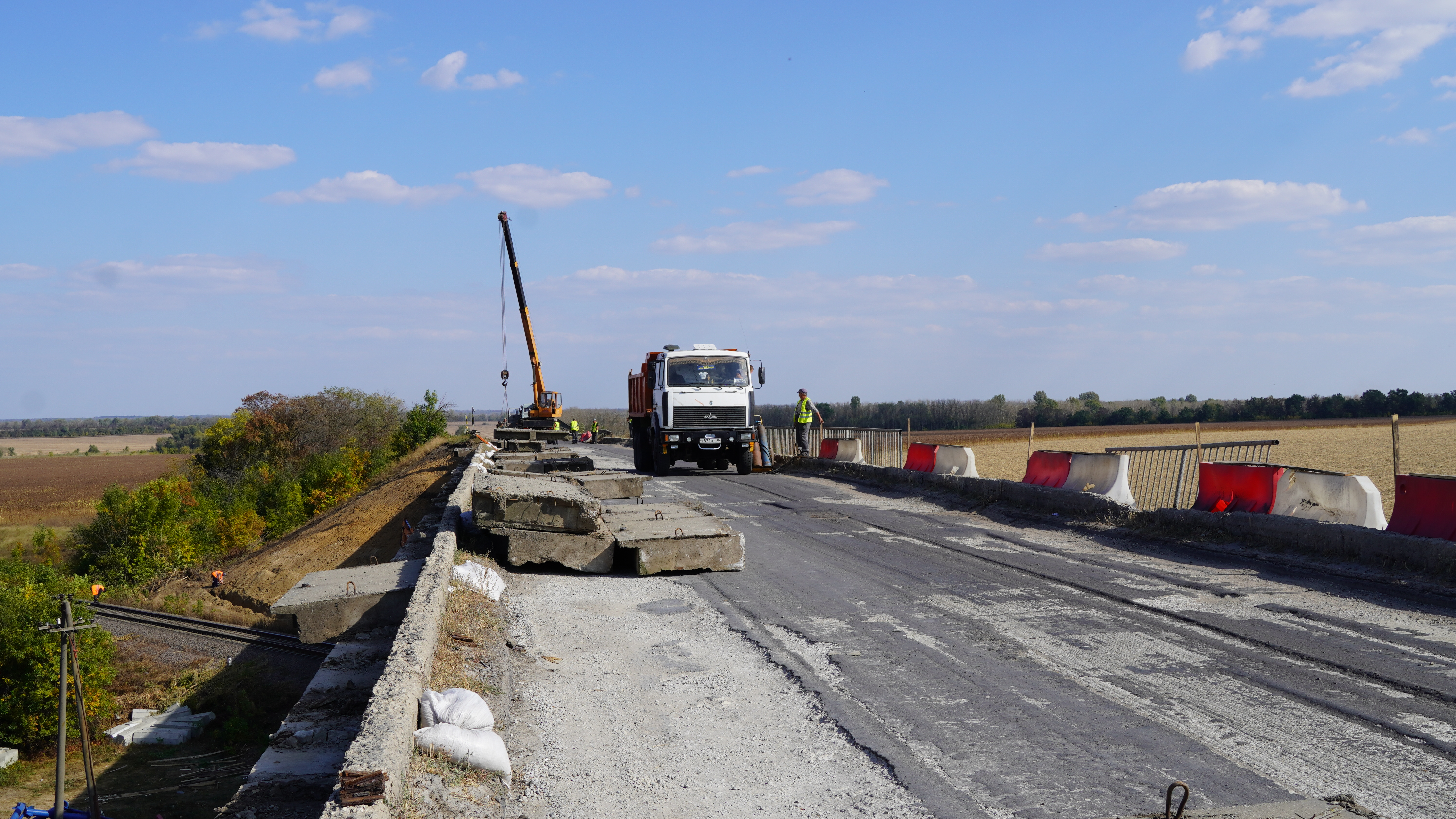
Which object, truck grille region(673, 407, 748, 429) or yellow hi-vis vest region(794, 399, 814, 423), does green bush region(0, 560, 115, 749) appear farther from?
yellow hi-vis vest region(794, 399, 814, 423)

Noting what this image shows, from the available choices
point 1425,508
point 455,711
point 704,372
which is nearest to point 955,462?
point 704,372

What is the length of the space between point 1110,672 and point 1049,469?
933 centimetres

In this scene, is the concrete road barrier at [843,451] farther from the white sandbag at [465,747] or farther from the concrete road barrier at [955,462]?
the white sandbag at [465,747]

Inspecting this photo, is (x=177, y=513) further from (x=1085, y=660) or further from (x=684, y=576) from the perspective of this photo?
(x=1085, y=660)

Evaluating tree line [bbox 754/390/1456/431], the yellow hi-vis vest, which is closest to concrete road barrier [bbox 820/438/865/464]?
the yellow hi-vis vest

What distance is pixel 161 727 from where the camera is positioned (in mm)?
18156

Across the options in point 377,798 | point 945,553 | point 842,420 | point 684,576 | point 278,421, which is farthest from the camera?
point 842,420

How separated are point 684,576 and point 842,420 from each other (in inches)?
2619

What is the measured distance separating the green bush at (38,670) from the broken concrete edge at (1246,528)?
19893mm

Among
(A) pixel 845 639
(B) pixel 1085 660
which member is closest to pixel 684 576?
(A) pixel 845 639

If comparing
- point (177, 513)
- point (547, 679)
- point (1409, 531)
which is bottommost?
point (177, 513)

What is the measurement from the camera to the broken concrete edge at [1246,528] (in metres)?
8.52

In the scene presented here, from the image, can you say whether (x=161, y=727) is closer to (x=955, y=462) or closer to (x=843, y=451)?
(x=843, y=451)

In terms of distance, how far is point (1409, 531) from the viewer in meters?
8.95
